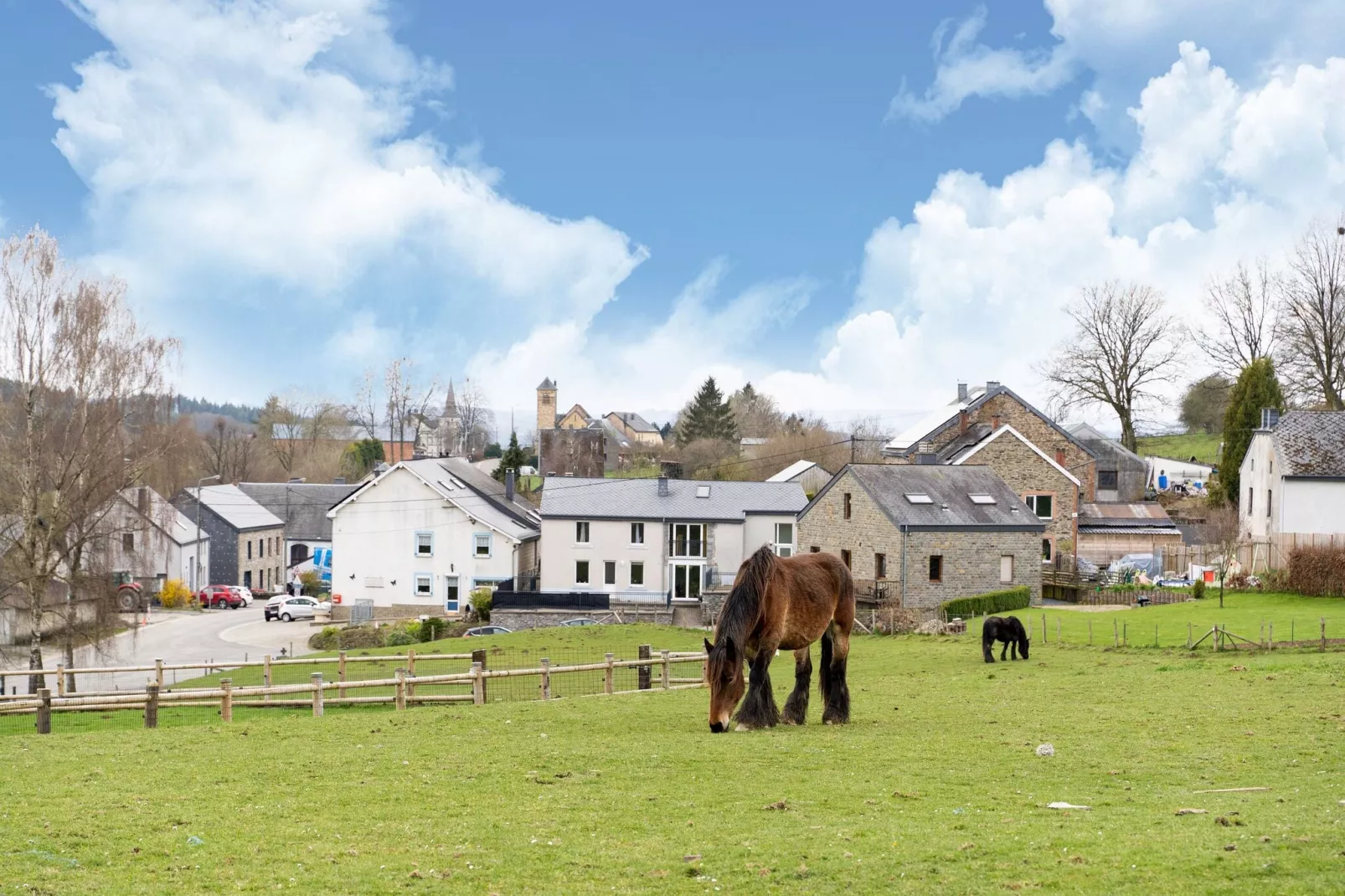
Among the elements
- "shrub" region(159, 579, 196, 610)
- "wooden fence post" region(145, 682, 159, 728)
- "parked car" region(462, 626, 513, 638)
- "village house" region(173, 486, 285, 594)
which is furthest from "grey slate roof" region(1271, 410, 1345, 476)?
"village house" region(173, 486, 285, 594)

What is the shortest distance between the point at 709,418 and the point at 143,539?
8373cm

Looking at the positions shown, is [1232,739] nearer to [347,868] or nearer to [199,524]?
[347,868]

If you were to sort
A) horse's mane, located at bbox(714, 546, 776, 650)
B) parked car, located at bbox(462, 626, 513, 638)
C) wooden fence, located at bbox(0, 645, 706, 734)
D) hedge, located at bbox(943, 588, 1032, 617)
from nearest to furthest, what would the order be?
horse's mane, located at bbox(714, 546, 776, 650) < wooden fence, located at bbox(0, 645, 706, 734) < hedge, located at bbox(943, 588, 1032, 617) < parked car, located at bbox(462, 626, 513, 638)

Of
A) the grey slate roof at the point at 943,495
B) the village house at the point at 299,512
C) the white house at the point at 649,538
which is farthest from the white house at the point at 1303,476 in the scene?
the village house at the point at 299,512

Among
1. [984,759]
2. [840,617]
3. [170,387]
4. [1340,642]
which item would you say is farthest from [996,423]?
[984,759]

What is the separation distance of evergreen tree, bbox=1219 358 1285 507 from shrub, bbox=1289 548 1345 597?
922 inches

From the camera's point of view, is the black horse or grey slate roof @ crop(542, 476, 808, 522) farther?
grey slate roof @ crop(542, 476, 808, 522)

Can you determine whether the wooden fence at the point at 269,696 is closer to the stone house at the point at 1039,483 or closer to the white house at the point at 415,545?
the stone house at the point at 1039,483

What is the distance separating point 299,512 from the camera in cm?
8575

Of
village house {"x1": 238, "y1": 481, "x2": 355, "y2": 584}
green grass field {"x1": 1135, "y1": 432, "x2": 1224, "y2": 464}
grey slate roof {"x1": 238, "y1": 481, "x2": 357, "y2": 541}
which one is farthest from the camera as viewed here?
green grass field {"x1": 1135, "y1": 432, "x2": 1224, "y2": 464}

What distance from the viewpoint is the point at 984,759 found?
14.6 m

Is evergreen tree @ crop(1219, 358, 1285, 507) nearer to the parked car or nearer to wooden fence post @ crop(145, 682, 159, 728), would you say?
the parked car

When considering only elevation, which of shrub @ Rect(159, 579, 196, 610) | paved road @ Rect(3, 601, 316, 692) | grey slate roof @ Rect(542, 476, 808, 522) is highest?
grey slate roof @ Rect(542, 476, 808, 522)

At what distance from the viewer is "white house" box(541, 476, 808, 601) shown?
5872 centimetres
